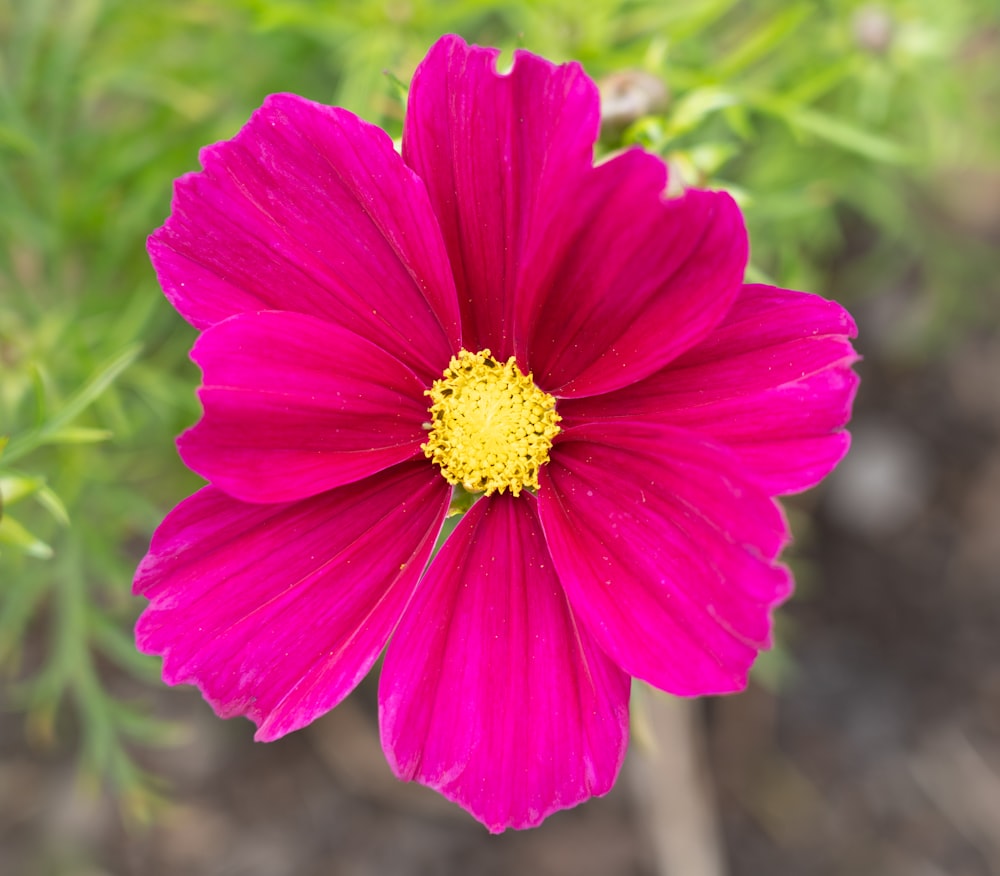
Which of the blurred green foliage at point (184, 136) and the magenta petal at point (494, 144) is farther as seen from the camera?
the blurred green foliage at point (184, 136)

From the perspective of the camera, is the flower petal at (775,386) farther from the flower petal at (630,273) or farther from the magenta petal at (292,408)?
the magenta petal at (292,408)

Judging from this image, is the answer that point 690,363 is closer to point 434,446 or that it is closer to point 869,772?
point 434,446

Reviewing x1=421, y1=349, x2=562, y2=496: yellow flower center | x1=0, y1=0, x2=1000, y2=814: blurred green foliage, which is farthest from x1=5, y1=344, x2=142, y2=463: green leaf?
x1=421, y1=349, x2=562, y2=496: yellow flower center

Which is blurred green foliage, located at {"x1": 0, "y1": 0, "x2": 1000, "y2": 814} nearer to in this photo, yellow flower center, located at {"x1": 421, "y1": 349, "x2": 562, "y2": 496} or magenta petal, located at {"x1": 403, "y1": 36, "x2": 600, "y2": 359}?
magenta petal, located at {"x1": 403, "y1": 36, "x2": 600, "y2": 359}

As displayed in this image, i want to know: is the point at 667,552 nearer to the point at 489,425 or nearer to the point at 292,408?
the point at 489,425

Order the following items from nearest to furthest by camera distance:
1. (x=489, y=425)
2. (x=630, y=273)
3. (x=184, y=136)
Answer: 1. (x=630, y=273)
2. (x=489, y=425)
3. (x=184, y=136)

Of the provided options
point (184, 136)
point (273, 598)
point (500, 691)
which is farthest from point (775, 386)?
point (184, 136)

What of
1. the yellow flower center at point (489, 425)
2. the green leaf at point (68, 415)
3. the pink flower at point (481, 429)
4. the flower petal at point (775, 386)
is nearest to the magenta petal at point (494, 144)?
the pink flower at point (481, 429)
